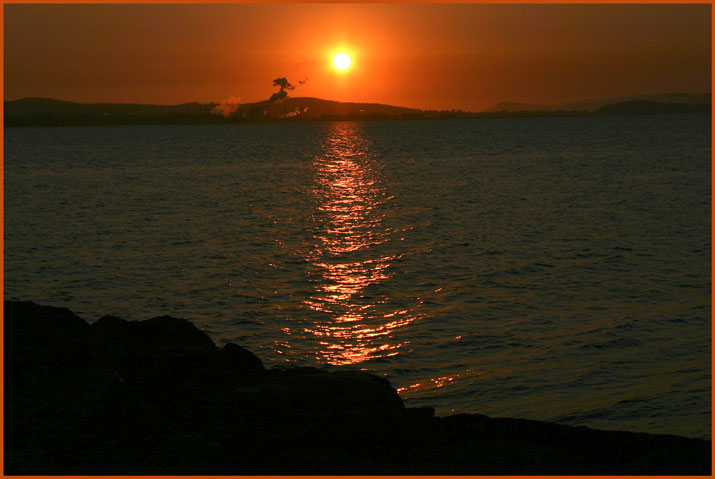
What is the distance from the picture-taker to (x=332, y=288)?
25562mm

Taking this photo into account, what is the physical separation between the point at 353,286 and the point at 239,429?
1566cm

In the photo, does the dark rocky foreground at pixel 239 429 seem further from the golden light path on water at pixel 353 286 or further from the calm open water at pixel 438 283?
the golden light path on water at pixel 353 286

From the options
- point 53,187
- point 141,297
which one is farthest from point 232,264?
point 53,187

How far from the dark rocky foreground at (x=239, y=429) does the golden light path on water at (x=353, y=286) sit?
21.3 ft

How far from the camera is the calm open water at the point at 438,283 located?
55.1ft

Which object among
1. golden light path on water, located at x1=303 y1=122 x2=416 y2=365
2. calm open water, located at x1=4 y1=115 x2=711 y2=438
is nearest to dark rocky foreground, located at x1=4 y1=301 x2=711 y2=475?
calm open water, located at x1=4 y1=115 x2=711 y2=438

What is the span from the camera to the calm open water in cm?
1680

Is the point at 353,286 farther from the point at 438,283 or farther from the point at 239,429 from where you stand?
the point at 239,429


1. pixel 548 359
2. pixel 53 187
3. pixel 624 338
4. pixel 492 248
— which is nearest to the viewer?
pixel 548 359

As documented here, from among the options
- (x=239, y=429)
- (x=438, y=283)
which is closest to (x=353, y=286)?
(x=438, y=283)

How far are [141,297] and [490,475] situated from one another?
1712cm

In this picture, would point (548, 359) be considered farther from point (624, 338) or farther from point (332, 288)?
point (332, 288)

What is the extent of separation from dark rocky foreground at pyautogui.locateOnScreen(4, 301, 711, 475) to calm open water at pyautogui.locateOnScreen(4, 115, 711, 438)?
12.4 feet

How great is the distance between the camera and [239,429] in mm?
10266
